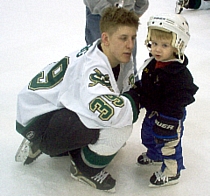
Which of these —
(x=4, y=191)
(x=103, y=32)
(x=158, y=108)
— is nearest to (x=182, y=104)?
(x=158, y=108)


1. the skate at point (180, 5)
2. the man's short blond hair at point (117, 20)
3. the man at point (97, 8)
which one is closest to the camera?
the man's short blond hair at point (117, 20)

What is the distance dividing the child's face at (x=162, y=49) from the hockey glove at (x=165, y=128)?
0.24 meters

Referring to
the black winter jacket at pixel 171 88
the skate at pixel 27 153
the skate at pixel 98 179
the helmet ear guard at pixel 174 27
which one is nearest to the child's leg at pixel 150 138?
the black winter jacket at pixel 171 88

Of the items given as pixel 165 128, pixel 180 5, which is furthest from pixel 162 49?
pixel 180 5

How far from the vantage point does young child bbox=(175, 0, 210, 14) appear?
13.7ft

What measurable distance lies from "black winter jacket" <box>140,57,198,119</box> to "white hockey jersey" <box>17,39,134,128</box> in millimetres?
125

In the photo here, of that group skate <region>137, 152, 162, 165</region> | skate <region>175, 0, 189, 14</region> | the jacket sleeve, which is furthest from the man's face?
skate <region>175, 0, 189, 14</region>

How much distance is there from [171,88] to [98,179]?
0.53m

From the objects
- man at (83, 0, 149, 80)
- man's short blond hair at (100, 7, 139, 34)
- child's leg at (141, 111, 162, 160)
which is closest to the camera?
man's short blond hair at (100, 7, 139, 34)

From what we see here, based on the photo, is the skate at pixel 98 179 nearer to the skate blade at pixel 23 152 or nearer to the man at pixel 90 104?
the man at pixel 90 104

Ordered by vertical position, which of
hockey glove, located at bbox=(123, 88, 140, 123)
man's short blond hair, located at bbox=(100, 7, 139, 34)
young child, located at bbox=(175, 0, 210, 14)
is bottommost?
young child, located at bbox=(175, 0, 210, 14)

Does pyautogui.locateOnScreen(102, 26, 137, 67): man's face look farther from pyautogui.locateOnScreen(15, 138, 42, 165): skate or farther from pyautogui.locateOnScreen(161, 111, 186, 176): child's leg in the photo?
pyautogui.locateOnScreen(15, 138, 42, 165): skate

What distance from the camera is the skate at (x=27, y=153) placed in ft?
5.50

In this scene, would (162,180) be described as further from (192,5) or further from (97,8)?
(192,5)
